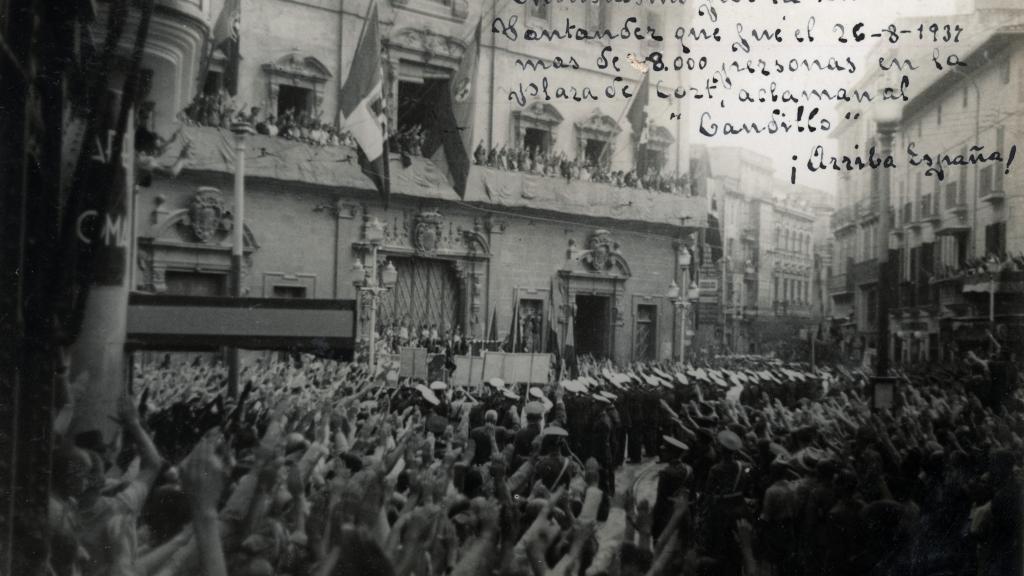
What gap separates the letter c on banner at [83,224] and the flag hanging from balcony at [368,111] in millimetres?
1869

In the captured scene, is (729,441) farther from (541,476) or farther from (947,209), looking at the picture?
(947,209)

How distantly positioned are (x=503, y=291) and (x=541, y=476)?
1.50m

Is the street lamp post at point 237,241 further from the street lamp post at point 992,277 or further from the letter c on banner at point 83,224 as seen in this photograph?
the street lamp post at point 992,277

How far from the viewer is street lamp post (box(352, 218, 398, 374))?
6.83 meters

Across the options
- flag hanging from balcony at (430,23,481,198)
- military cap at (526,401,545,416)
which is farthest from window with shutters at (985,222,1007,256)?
flag hanging from balcony at (430,23,481,198)

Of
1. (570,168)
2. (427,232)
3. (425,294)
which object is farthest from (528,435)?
(570,168)

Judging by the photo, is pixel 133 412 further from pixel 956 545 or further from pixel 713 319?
pixel 956 545

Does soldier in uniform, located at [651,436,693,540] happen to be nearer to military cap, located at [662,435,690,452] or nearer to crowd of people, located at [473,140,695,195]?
military cap, located at [662,435,690,452]

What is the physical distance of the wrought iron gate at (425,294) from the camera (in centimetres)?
706

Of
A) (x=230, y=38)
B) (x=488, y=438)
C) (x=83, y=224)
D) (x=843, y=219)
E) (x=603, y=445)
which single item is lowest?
(x=603, y=445)

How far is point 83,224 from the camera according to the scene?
596cm

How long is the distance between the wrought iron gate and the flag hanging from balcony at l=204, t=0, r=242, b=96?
1750 mm

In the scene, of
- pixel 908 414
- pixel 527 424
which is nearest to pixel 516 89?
pixel 527 424

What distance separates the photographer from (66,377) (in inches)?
233
